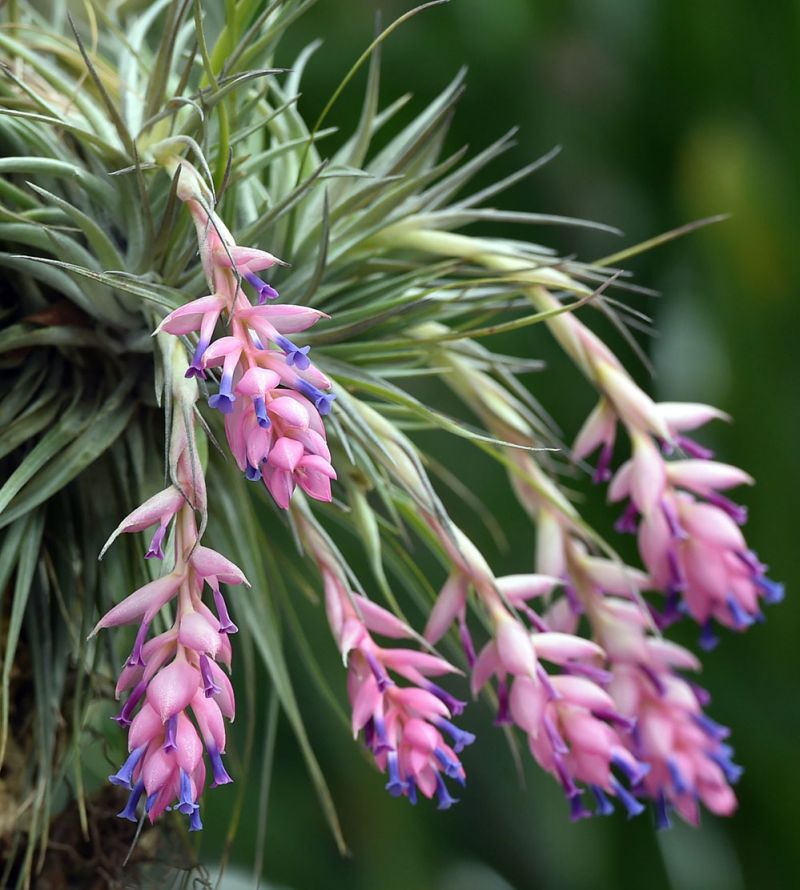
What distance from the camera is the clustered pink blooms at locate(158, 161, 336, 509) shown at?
0.40 metres

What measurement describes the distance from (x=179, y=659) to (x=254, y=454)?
89 mm

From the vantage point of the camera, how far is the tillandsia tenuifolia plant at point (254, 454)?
427mm

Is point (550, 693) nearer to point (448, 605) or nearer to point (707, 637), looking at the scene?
point (448, 605)

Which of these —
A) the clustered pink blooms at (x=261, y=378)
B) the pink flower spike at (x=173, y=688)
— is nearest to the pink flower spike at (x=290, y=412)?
the clustered pink blooms at (x=261, y=378)

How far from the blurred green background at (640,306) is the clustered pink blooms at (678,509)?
2.87 feet

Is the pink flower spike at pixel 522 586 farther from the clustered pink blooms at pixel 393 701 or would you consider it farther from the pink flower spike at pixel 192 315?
the pink flower spike at pixel 192 315

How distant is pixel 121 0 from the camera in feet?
2.67

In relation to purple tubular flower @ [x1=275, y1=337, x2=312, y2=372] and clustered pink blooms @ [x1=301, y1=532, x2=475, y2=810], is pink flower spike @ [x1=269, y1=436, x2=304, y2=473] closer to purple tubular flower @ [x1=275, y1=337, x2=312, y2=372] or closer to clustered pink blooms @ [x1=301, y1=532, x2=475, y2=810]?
purple tubular flower @ [x1=275, y1=337, x2=312, y2=372]

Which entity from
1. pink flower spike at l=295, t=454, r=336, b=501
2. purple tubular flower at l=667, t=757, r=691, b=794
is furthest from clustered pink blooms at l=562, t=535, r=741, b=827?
pink flower spike at l=295, t=454, r=336, b=501

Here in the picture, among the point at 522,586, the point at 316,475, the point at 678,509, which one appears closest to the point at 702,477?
the point at 678,509

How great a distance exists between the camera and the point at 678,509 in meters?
0.63

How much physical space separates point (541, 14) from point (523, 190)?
277 millimetres

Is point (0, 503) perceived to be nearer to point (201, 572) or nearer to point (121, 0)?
point (201, 572)

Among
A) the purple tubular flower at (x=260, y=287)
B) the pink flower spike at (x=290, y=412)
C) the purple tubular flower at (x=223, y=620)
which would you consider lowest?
the purple tubular flower at (x=223, y=620)
